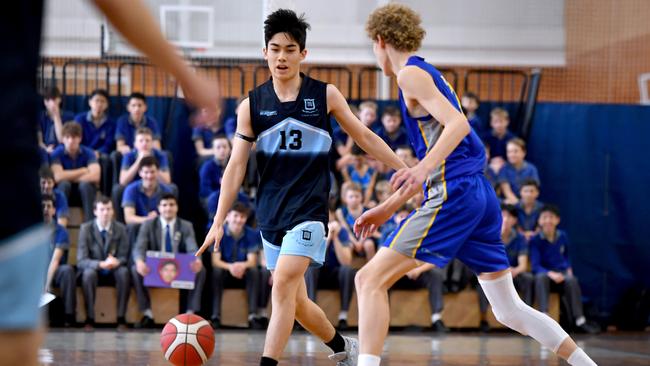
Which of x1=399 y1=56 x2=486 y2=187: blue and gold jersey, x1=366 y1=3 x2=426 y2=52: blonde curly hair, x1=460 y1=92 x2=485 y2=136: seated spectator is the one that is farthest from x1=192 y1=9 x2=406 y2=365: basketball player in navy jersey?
→ x1=460 y1=92 x2=485 y2=136: seated spectator

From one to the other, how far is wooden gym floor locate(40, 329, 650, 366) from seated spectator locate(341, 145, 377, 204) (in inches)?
77.8

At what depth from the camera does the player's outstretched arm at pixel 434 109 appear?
4.59 m

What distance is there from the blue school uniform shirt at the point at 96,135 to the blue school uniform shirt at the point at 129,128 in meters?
0.14

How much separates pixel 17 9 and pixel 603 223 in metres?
11.5

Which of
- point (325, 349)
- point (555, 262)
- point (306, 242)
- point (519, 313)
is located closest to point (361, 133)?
point (306, 242)

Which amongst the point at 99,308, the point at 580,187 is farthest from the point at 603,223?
the point at 99,308

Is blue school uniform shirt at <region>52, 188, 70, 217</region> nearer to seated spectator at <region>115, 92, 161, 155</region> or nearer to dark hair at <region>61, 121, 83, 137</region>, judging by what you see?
dark hair at <region>61, 121, 83, 137</region>

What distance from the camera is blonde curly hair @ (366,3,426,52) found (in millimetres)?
5117

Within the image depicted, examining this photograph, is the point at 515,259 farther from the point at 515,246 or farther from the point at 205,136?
the point at 205,136

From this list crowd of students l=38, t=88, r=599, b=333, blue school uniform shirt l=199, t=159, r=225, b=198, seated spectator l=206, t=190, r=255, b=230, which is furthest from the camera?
blue school uniform shirt l=199, t=159, r=225, b=198

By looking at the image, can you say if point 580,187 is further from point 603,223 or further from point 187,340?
point 187,340

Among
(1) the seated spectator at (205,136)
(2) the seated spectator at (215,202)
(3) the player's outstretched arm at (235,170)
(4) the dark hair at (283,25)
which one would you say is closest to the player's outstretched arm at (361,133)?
(4) the dark hair at (283,25)

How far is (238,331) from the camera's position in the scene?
34.1 ft

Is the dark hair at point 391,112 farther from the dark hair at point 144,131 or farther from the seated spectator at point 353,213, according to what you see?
the dark hair at point 144,131
